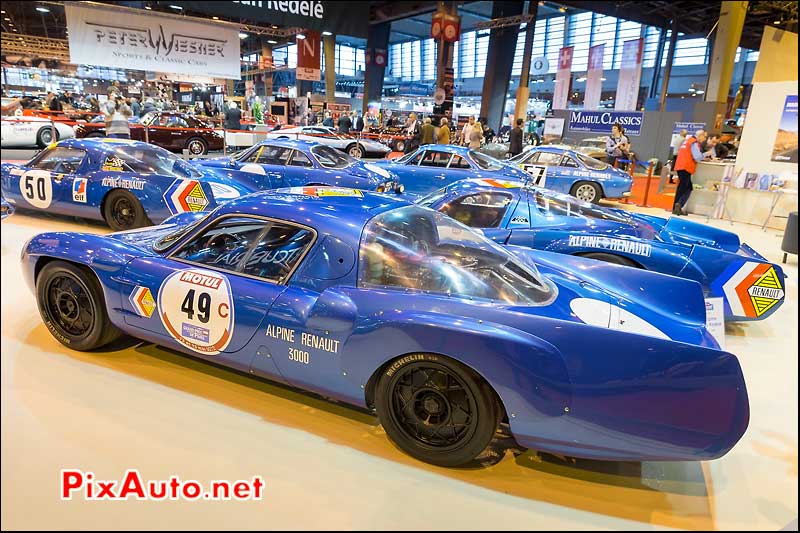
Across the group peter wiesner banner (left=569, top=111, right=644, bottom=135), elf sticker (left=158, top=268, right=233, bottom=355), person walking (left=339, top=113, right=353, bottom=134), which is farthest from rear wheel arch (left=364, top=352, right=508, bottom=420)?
person walking (left=339, top=113, right=353, bottom=134)

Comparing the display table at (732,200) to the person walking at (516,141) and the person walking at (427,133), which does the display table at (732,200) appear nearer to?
the person walking at (516,141)

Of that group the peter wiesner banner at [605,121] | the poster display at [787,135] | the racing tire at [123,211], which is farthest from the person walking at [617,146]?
the racing tire at [123,211]

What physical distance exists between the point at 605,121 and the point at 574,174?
5.42m

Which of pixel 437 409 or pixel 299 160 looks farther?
pixel 299 160

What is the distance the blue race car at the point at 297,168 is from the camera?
7531 mm

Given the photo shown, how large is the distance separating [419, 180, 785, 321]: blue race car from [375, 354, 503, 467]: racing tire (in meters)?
2.40

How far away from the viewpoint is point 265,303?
2447 millimetres

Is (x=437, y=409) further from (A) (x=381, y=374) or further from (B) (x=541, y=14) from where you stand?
(B) (x=541, y=14)

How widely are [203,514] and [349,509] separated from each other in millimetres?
573

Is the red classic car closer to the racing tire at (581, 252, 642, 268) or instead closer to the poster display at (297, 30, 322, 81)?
the poster display at (297, 30, 322, 81)

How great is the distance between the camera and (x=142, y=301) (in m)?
2.74

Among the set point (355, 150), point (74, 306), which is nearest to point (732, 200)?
point (355, 150)

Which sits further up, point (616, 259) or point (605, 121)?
point (605, 121)

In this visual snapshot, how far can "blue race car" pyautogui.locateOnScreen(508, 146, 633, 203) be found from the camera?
32.9 feet
